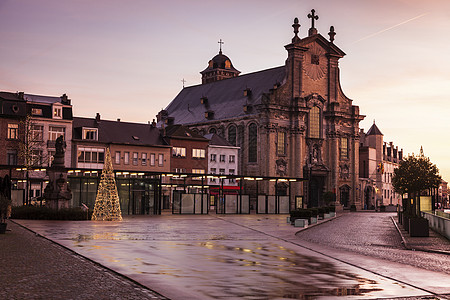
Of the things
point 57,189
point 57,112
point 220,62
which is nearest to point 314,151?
point 57,112

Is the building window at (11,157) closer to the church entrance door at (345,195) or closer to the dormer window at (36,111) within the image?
the dormer window at (36,111)

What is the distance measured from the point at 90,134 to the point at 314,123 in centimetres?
4135

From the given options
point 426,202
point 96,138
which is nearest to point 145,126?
point 96,138

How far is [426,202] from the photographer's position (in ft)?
187

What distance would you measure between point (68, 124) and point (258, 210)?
96.4 feet

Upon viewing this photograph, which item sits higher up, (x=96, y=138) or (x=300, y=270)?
(x=96, y=138)

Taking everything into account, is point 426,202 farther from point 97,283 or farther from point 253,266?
point 97,283

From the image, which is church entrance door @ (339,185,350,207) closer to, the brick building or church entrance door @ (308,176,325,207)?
church entrance door @ (308,176,325,207)

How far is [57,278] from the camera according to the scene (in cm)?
1664

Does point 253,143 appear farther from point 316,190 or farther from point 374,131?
point 374,131

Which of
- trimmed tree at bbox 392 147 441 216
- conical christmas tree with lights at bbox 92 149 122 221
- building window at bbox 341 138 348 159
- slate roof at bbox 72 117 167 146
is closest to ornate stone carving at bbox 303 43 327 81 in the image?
building window at bbox 341 138 348 159

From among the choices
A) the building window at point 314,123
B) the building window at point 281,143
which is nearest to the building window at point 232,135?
the building window at point 281,143

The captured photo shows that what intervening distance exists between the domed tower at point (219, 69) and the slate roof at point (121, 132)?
6371 cm

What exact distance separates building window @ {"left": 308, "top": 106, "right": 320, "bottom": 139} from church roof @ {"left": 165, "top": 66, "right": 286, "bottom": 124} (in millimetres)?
7967
